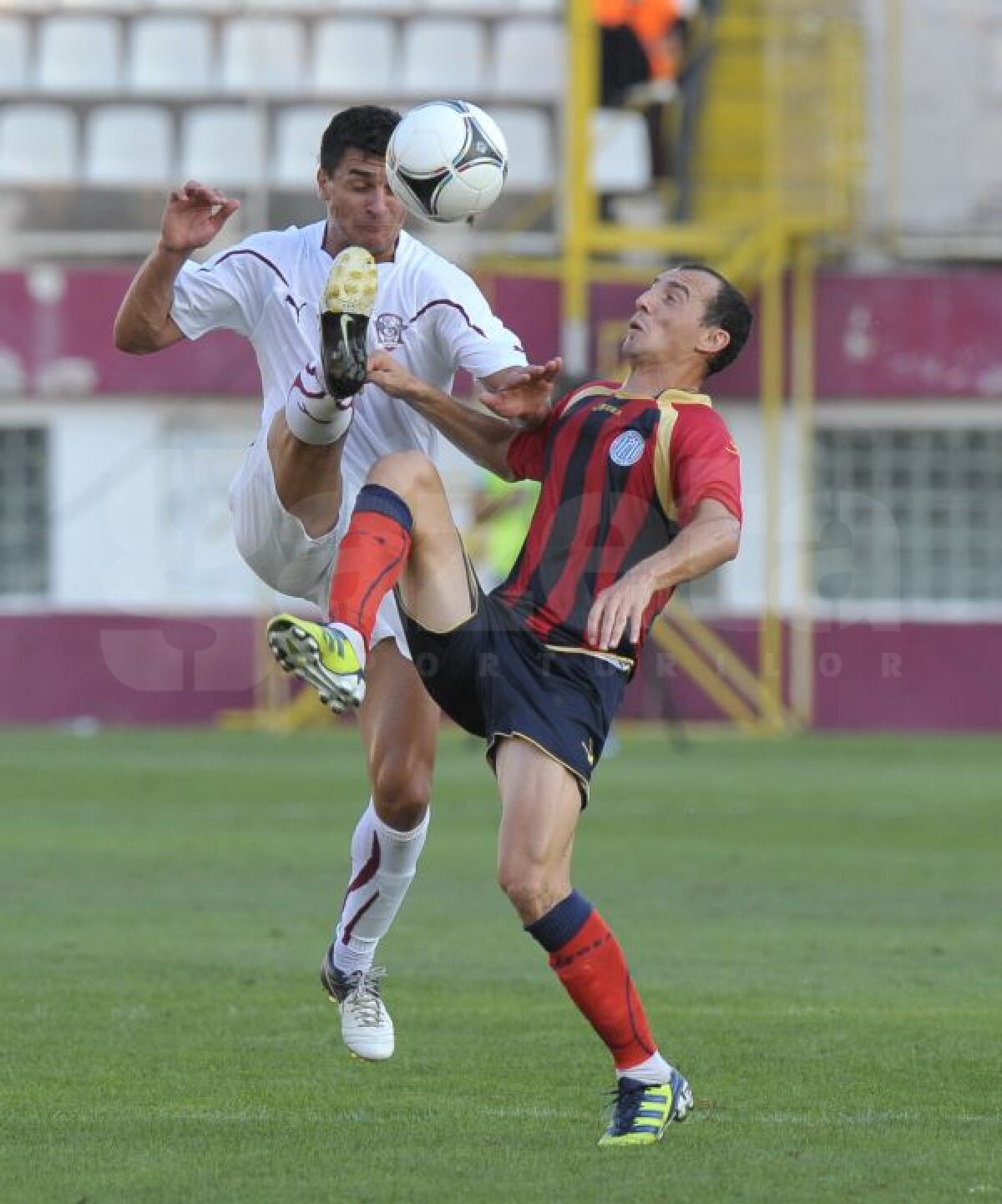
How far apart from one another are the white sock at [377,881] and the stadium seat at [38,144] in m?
20.4

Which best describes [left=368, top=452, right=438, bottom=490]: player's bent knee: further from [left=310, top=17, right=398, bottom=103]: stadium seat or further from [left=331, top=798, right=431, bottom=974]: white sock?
[left=310, top=17, right=398, bottom=103]: stadium seat

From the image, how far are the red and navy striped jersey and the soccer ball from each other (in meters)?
0.90

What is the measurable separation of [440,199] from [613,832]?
7693 millimetres

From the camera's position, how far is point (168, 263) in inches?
280

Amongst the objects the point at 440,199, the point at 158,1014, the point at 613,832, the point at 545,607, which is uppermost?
the point at 440,199

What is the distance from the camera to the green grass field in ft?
18.5

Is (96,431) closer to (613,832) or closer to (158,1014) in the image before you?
(613,832)

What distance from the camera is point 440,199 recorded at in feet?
23.3

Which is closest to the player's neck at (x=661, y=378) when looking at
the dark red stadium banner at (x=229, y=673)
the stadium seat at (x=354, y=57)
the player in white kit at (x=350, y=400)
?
the player in white kit at (x=350, y=400)

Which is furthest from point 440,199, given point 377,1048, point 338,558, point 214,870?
point 214,870

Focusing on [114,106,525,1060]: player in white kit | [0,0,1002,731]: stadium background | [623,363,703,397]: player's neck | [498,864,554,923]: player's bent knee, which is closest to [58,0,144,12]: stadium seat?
[0,0,1002,731]: stadium background

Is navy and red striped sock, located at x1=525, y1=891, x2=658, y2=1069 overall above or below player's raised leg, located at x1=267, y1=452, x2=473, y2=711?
below

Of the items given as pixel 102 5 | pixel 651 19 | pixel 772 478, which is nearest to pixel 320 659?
pixel 772 478

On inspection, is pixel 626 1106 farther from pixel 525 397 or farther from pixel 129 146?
pixel 129 146
